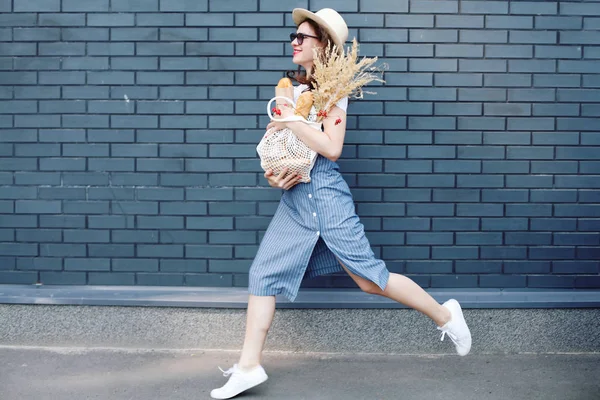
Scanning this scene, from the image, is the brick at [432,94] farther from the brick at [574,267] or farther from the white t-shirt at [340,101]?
the brick at [574,267]

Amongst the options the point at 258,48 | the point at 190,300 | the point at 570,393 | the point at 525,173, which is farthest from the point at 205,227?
the point at 570,393

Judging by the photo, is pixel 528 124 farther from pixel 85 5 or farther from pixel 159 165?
pixel 85 5

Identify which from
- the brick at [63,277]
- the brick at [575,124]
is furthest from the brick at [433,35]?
the brick at [63,277]

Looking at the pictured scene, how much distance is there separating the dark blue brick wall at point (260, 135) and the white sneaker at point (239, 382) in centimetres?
100

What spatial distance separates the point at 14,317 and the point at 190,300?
46.4 inches

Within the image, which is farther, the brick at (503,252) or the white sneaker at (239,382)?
the brick at (503,252)

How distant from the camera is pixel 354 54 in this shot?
3.81 meters

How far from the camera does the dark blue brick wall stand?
4.75 metres

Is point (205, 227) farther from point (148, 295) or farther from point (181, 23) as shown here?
point (181, 23)

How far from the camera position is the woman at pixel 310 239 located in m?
3.90

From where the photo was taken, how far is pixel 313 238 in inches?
156

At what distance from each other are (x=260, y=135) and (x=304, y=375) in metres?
1.55

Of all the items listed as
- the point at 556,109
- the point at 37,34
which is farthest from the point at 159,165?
the point at 556,109

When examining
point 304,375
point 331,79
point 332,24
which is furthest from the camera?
point 304,375
